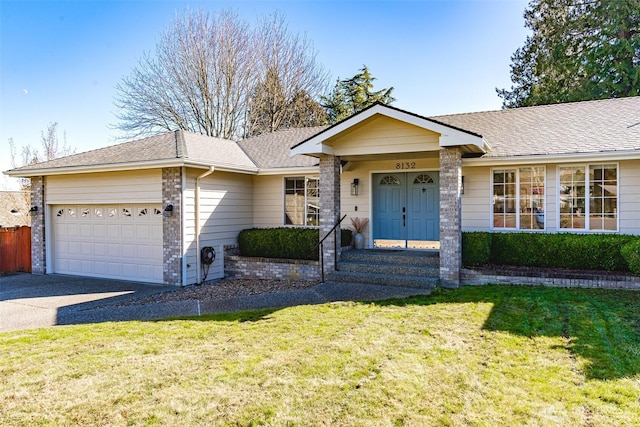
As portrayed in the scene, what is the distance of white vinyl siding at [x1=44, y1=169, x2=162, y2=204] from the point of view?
10812 millimetres

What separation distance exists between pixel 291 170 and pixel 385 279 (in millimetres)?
4343

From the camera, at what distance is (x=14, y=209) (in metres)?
19.9

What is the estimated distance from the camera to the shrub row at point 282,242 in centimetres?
1095

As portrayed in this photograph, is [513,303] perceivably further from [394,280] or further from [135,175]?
[135,175]

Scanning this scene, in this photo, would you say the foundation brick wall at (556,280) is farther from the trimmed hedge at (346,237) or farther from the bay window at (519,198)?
the trimmed hedge at (346,237)

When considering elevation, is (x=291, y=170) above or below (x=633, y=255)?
above

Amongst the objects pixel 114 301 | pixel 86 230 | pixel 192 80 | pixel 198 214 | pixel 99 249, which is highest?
pixel 192 80

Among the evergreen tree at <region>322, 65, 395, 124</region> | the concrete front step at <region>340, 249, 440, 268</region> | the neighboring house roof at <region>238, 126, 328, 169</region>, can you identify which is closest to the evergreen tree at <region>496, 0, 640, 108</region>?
the evergreen tree at <region>322, 65, 395, 124</region>

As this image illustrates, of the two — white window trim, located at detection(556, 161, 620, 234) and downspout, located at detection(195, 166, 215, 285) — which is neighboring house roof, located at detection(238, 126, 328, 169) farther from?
white window trim, located at detection(556, 161, 620, 234)

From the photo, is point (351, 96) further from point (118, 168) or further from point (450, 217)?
point (450, 217)

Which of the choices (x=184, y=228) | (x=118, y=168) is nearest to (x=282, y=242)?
(x=184, y=228)

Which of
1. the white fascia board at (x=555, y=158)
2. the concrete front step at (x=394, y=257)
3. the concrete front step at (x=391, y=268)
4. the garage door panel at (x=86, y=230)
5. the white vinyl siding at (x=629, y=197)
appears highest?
the white fascia board at (x=555, y=158)

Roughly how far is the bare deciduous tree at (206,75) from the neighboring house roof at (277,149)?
10.2 meters

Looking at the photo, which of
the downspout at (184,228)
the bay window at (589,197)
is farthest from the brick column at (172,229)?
the bay window at (589,197)
